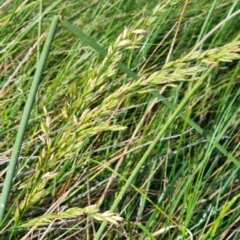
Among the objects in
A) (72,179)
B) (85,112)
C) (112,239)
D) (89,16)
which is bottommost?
(112,239)

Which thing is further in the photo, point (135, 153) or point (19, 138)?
point (135, 153)

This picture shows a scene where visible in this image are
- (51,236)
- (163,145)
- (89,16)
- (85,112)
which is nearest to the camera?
(85,112)

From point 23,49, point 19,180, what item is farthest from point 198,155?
point 23,49

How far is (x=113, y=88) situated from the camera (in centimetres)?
121

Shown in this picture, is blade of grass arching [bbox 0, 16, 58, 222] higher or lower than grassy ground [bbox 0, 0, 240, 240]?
higher

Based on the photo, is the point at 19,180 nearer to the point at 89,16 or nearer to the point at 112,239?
the point at 112,239

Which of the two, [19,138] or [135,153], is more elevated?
[19,138]

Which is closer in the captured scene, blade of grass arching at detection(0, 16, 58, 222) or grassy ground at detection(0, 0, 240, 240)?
blade of grass arching at detection(0, 16, 58, 222)

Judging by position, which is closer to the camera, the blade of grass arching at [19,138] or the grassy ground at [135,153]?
the blade of grass arching at [19,138]

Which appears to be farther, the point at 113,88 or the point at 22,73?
the point at 22,73

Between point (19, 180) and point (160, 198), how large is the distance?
10.5 inches

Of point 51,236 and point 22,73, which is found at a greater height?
point 22,73

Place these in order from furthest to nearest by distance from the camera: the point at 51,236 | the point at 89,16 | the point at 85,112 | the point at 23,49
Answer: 1. the point at 89,16
2. the point at 23,49
3. the point at 51,236
4. the point at 85,112

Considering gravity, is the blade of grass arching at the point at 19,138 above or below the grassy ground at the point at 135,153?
above
